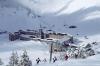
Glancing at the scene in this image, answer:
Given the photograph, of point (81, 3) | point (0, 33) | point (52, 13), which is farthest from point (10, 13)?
point (0, 33)

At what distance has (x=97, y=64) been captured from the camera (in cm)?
1584

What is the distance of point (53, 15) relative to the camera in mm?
123562

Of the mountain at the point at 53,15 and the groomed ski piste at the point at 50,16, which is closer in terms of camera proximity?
the groomed ski piste at the point at 50,16

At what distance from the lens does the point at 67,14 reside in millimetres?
119938

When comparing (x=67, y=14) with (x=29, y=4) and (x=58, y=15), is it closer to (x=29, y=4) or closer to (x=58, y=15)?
(x=58, y=15)

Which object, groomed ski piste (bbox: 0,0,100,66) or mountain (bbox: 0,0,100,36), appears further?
mountain (bbox: 0,0,100,36)

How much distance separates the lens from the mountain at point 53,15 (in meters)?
97.0

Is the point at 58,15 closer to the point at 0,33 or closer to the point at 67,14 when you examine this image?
the point at 67,14

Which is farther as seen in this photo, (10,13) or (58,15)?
(10,13)

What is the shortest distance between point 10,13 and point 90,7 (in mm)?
30146

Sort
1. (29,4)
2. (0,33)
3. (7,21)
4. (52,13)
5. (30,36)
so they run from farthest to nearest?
(29,4) → (52,13) → (7,21) → (0,33) → (30,36)

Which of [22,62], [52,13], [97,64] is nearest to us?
[97,64]

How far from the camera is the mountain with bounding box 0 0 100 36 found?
318 feet

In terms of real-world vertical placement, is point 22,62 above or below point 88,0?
below
